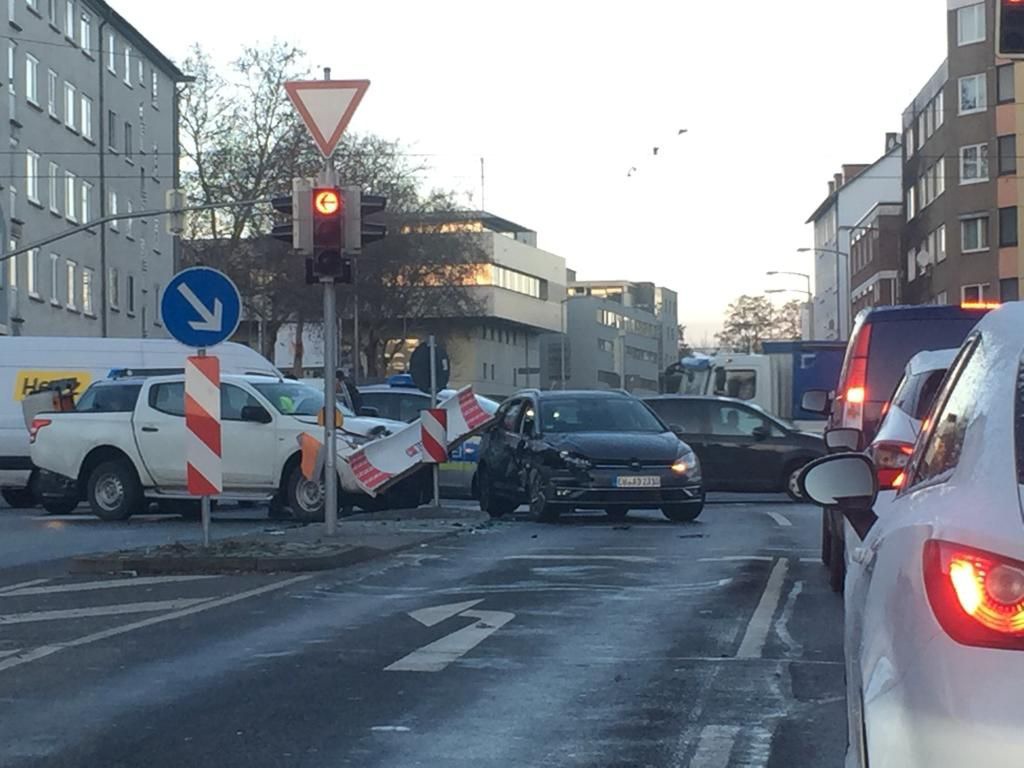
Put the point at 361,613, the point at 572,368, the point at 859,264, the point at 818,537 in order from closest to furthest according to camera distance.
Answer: the point at 361,613
the point at 818,537
the point at 859,264
the point at 572,368

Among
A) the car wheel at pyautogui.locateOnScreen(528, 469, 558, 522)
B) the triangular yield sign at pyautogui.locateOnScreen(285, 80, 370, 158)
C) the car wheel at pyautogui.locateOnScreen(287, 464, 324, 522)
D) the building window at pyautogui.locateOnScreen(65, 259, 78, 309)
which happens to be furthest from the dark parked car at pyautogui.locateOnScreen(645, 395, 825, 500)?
the building window at pyautogui.locateOnScreen(65, 259, 78, 309)

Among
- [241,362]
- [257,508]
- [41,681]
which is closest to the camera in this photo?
[41,681]

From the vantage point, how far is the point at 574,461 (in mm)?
20609

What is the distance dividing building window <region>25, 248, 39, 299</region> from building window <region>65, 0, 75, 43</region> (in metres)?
8.98

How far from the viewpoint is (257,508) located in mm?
26906

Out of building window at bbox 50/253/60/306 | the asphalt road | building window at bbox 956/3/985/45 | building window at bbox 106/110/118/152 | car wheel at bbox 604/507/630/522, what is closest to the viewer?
the asphalt road

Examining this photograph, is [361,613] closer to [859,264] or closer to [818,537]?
[818,537]

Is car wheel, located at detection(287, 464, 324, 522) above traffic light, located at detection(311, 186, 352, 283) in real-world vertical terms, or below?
below

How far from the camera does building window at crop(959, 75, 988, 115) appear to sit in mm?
71500

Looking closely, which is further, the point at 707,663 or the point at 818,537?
the point at 818,537

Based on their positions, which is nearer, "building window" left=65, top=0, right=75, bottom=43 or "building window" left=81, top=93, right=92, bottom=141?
"building window" left=65, top=0, right=75, bottom=43

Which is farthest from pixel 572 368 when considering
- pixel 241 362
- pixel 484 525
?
pixel 484 525

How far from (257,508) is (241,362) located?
17.3 ft

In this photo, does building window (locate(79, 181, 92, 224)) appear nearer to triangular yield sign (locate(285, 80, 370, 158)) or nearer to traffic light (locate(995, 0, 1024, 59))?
triangular yield sign (locate(285, 80, 370, 158))
